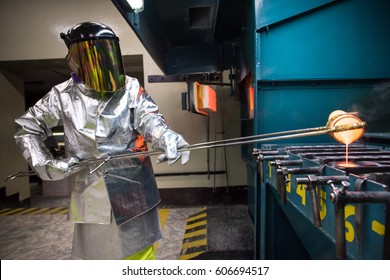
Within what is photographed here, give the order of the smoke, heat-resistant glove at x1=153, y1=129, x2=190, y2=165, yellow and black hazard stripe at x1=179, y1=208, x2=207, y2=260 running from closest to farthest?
heat-resistant glove at x1=153, y1=129, x2=190, y2=165, the smoke, yellow and black hazard stripe at x1=179, y1=208, x2=207, y2=260

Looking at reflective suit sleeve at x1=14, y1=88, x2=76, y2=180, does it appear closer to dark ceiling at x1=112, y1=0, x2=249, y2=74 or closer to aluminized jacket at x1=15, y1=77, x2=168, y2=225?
aluminized jacket at x1=15, y1=77, x2=168, y2=225

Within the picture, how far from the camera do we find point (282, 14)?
1.47 m

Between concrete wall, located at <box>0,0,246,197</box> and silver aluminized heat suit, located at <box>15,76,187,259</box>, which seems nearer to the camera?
silver aluminized heat suit, located at <box>15,76,187,259</box>

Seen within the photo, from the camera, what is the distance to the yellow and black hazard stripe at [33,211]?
3326 millimetres

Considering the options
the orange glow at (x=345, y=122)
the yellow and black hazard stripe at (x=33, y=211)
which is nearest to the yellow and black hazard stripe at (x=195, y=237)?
the orange glow at (x=345, y=122)

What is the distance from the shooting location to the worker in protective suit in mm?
1167

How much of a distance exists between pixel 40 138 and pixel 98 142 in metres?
0.39

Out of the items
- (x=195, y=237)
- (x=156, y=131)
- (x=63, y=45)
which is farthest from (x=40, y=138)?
(x=63, y=45)

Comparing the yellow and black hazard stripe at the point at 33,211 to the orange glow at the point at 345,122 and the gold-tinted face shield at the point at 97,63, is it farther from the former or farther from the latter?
the orange glow at the point at 345,122

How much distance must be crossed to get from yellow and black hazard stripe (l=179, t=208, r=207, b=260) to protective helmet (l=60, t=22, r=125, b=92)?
4.83 feet

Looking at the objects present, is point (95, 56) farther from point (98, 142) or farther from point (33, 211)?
point (33, 211)

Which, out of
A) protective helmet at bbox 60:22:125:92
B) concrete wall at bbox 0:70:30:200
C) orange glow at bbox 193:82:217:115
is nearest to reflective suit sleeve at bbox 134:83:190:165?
protective helmet at bbox 60:22:125:92

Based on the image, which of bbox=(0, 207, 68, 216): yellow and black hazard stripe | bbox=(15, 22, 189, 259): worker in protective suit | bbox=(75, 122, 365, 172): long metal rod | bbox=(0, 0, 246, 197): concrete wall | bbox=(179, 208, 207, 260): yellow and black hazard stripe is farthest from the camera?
bbox=(0, 207, 68, 216): yellow and black hazard stripe

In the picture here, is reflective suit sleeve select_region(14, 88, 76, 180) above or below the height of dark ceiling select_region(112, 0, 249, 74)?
below
